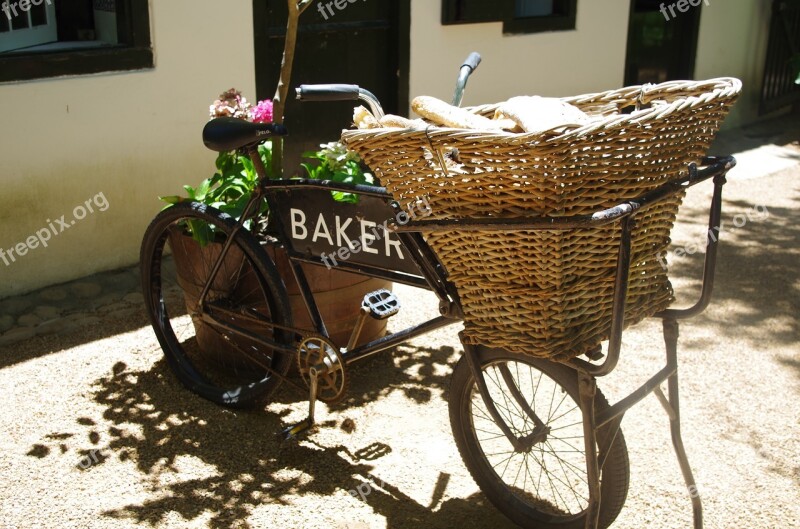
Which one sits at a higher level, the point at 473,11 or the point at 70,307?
the point at 473,11

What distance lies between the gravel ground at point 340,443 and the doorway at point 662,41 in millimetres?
4578

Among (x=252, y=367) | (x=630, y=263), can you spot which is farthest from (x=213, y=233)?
(x=630, y=263)

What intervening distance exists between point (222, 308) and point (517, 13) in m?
4.82

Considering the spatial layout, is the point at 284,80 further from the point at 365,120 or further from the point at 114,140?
the point at 114,140

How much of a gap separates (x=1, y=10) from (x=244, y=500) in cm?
305

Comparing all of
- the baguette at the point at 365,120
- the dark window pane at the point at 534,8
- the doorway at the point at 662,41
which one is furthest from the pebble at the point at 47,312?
the doorway at the point at 662,41

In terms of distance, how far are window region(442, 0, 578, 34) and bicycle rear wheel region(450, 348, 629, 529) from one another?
373 centimetres

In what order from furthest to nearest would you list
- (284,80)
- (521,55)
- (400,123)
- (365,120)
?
(521,55) < (284,80) < (365,120) < (400,123)

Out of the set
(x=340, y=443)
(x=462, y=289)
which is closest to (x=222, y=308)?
(x=340, y=443)

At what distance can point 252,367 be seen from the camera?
13.8ft

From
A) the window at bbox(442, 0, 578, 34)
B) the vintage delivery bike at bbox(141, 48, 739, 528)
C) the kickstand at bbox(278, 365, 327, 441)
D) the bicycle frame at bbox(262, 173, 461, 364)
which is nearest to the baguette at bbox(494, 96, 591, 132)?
the vintage delivery bike at bbox(141, 48, 739, 528)

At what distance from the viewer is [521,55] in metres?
7.48

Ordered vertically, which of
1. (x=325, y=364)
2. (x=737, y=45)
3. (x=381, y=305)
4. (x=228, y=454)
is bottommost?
(x=228, y=454)

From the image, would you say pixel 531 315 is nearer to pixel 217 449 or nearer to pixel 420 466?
pixel 420 466
